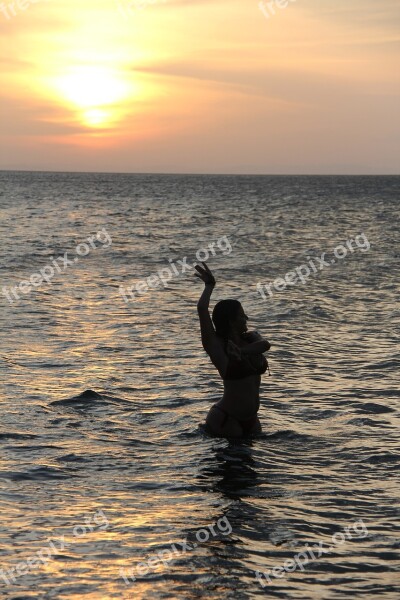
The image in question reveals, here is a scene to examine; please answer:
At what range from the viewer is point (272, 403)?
13156 millimetres

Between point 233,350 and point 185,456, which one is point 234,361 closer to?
point 233,350

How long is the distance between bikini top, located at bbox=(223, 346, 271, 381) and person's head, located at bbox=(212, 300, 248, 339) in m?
0.33

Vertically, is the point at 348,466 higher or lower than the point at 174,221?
lower

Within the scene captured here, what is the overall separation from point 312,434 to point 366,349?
20.9 feet

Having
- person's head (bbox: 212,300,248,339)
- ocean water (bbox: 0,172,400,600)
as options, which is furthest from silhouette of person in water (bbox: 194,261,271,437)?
ocean water (bbox: 0,172,400,600)

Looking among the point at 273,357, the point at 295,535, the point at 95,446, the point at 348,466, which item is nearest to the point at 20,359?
the point at 273,357

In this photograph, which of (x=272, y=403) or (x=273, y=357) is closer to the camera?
(x=272, y=403)

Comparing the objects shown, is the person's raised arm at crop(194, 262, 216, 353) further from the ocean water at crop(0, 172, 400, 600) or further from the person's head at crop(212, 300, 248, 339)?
the ocean water at crop(0, 172, 400, 600)

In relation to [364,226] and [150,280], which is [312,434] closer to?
[150,280]

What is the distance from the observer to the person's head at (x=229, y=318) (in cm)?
1026

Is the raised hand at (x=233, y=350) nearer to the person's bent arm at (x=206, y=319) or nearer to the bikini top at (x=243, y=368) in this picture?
the bikini top at (x=243, y=368)

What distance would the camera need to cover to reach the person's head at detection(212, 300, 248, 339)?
10258 mm

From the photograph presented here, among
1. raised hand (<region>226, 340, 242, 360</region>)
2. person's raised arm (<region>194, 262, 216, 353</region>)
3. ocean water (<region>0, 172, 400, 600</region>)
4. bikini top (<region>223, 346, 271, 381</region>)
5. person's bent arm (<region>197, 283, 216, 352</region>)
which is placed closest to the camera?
ocean water (<region>0, 172, 400, 600</region>)

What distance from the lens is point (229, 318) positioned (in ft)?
33.7
